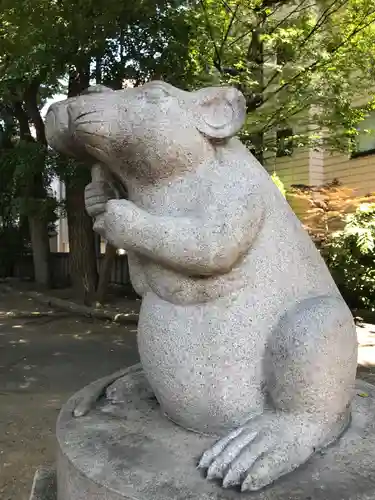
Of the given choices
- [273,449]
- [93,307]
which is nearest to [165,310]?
[273,449]

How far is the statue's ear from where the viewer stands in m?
1.69

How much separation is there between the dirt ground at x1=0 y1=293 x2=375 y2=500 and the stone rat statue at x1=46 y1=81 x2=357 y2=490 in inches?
78.4

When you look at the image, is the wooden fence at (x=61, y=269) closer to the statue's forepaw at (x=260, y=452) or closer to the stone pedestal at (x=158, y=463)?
the stone pedestal at (x=158, y=463)

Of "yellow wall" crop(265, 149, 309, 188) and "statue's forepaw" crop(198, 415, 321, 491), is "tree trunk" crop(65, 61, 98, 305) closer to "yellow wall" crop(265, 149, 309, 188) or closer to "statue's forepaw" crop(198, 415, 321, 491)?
"yellow wall" crop(265, 149, 309, 188)

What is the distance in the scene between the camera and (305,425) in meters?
1.50

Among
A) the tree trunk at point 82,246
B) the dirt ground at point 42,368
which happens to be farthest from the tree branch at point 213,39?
the tree trunk at point 82,246

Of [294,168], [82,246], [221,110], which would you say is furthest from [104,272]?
[221,110]

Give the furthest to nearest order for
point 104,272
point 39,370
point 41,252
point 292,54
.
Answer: point 41,252 < point 104,272 < point 292,54 < point 39,370

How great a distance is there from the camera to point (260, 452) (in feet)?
4.55

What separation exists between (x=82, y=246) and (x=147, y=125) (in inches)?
315

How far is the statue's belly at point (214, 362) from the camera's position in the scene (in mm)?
1571

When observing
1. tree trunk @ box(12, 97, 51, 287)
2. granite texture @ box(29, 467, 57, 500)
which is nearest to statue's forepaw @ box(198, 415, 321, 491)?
granite texture @ box(29, 467, 57, 500)

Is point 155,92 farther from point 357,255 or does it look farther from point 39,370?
point 357,255

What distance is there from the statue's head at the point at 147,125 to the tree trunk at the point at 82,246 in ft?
24.9
